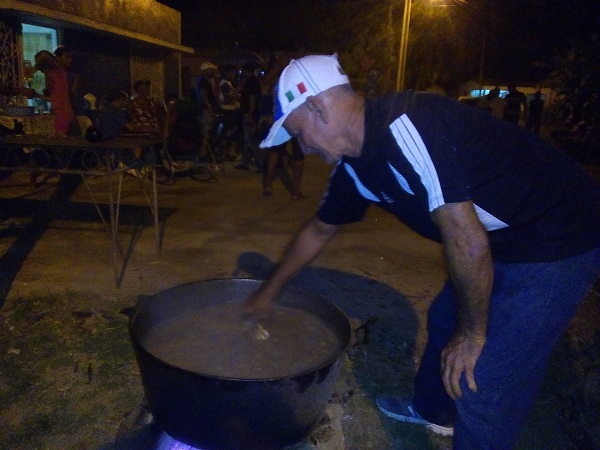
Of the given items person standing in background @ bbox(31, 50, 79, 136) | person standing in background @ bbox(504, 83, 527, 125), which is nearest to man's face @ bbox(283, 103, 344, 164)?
person standing in background @ bbox(31, 50, 79, 136)

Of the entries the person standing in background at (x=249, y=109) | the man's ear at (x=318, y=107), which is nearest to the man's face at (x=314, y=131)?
the man's ear at (x=318, y=107)

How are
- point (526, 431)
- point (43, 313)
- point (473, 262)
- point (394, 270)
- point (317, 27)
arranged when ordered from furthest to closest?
1. point (317, 27)
2. point (394, 270)
3. point (43, 313)
4. point (526, 431)
5. point (473, 262)

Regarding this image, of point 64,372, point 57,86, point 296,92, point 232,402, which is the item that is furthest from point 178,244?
point 57,86

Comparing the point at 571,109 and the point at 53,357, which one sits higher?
the point at 571,109

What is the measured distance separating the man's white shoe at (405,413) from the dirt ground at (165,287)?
0.06 metres

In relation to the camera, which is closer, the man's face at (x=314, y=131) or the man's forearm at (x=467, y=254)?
the man's forearm at (x=467, y=254)

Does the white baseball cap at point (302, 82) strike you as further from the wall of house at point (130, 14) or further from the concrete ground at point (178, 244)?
the wall of house at point (130, 14)

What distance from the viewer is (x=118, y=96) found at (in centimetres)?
824

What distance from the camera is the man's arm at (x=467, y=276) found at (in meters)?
1.54

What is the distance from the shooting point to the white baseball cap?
176cm

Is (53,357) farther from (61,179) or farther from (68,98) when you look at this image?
(68,98)

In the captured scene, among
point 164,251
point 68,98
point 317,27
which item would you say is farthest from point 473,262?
point 317,27

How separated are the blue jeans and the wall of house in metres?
8.46

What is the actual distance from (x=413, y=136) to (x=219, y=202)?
5.80m
